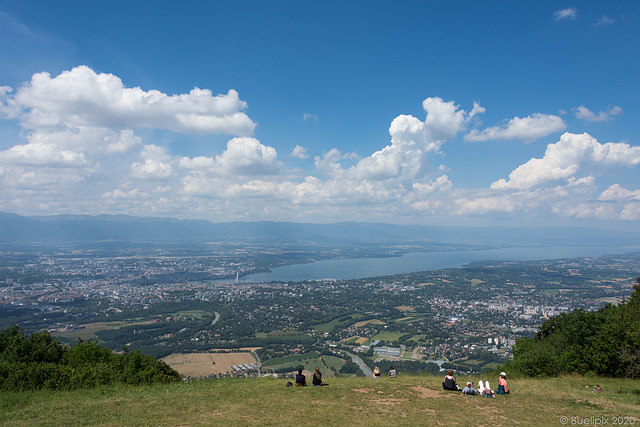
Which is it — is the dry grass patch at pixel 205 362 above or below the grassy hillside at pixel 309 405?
below

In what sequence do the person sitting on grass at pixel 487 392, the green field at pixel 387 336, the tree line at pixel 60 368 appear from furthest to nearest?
1. the green field at pixel 387 336
2. the tree line at pixel 60 368
3. the person sitting on grass at pixel 487 392

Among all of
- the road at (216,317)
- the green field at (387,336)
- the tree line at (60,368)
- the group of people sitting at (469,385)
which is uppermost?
the group of people sitting at (469,385)

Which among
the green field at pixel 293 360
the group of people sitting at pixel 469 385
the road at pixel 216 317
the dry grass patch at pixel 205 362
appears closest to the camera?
the group of people sitting at pixel 469 385

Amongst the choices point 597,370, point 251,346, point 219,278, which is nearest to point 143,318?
point 251,346

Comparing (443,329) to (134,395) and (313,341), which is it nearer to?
(313,341)

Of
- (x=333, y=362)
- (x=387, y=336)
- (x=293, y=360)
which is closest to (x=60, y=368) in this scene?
(x=293, y=360)

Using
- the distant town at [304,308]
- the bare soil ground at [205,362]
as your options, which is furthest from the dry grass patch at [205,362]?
the distant town at [304,308]

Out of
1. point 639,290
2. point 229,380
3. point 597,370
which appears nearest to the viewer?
point 229,380

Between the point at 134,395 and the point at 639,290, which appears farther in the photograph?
the point at 639,290

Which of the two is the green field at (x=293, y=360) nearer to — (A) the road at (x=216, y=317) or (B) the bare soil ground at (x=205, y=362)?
(B) the bare soil ground at (x=205, y=362)

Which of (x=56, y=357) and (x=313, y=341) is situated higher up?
(x=56, y=357)
